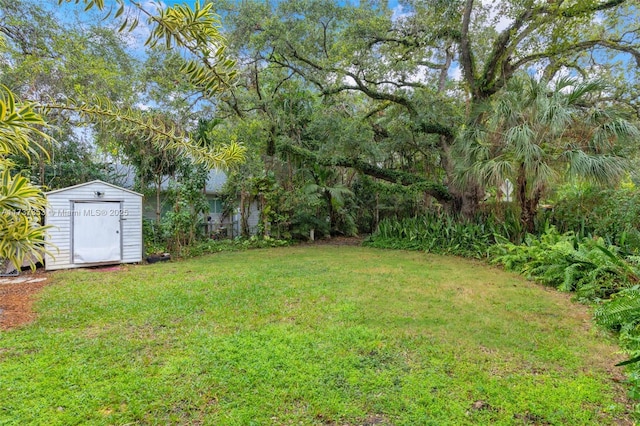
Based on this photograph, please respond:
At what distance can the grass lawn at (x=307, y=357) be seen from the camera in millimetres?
2262

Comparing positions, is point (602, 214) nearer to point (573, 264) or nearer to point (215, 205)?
point (573, 264)

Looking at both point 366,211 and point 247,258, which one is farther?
point 366,211

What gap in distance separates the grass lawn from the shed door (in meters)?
1.97

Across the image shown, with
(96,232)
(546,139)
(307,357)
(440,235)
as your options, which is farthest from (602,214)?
(96,232)

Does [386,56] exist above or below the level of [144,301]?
above

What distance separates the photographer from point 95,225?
22.8 feet

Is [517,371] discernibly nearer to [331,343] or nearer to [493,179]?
[331,343]

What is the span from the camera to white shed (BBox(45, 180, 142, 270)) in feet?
21.6

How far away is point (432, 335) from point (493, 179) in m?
4.27

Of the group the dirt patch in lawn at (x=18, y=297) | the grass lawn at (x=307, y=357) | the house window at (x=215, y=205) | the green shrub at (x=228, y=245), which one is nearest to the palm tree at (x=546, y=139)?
the grass lawn at (x=307, y=357)

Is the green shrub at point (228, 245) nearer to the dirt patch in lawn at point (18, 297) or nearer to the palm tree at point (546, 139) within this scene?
the dirt patch in lawn at point (18, 297)

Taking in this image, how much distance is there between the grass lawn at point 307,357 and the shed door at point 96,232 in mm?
1967

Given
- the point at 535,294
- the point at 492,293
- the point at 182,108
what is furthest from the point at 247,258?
the point at 535,294

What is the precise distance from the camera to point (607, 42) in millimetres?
7141
